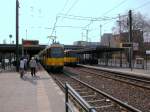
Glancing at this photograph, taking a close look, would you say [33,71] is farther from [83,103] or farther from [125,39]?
[125,39]

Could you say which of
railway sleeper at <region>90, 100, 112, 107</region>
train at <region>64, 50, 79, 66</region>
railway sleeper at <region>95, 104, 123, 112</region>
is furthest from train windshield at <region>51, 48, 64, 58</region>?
railway sleeper at <region>95, 104, 123, 112</region>

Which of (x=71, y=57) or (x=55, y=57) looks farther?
(x=71, y=57)

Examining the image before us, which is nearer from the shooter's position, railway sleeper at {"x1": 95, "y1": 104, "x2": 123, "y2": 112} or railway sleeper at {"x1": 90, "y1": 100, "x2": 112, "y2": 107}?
railway sleeper at {"x1": 95, "y1": 104, "x2": 123, "y2": 112}

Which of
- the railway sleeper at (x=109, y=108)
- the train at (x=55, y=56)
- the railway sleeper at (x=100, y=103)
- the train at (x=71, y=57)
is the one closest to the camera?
the railway sleeper at (x=109, y=108)

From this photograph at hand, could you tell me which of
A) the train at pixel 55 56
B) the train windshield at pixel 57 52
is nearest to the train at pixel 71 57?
the train at pixel 55 56

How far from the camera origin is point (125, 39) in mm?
107875

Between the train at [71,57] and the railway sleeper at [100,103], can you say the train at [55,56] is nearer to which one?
the train at [71,57]

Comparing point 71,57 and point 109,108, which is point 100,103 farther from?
point 71,57

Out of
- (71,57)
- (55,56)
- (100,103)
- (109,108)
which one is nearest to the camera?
(109,108)

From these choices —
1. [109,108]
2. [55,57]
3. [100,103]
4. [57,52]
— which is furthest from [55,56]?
[109,108]

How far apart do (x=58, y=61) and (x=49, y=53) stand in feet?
4.52

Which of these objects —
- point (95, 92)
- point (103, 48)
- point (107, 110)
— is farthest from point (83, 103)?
point (103, 48)

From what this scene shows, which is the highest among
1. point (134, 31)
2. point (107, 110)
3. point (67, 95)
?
point (134, 31)

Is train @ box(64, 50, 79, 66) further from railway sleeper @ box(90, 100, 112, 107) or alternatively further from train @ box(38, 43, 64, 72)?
railway sleeper @ box(90, 100, 112, 107)
